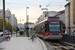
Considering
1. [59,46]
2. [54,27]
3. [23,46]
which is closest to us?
[23,46]

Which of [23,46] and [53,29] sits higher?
[53,29]

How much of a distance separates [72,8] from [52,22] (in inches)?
2052

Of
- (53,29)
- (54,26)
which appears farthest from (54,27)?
(53,29)

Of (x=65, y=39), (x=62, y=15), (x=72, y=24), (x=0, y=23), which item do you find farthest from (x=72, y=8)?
(x=65, y=39)

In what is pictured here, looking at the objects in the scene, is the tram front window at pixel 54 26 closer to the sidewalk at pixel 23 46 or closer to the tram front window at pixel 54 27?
the tram front window at pixel 54 27

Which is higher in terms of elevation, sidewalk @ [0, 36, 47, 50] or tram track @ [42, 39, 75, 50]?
sidewalk @ [0, 36, 47, 50]

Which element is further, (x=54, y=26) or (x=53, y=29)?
(x=54, y=26)

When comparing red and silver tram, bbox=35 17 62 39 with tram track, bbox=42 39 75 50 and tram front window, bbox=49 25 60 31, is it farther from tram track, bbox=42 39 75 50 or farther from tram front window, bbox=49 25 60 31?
tram track, bbox=42 39 75 50

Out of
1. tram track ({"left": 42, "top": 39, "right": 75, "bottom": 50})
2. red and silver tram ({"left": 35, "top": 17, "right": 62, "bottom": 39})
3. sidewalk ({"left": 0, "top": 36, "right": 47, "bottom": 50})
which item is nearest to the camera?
sidewalk ({"left": 0, "top": 36, "right": 47, "bottom": 50})

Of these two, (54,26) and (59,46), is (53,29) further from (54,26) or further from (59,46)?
(59,46)

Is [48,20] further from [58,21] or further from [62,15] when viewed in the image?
[62,15]

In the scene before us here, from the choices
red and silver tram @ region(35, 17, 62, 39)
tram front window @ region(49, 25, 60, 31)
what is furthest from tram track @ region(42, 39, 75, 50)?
tram front window @ region(49, 25, 60, 31)

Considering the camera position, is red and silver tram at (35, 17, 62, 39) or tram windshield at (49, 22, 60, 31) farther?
tram windshield at (49, 22, 60, 31)

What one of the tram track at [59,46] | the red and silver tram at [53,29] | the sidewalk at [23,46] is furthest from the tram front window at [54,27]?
the sidewalk at [23,46]
